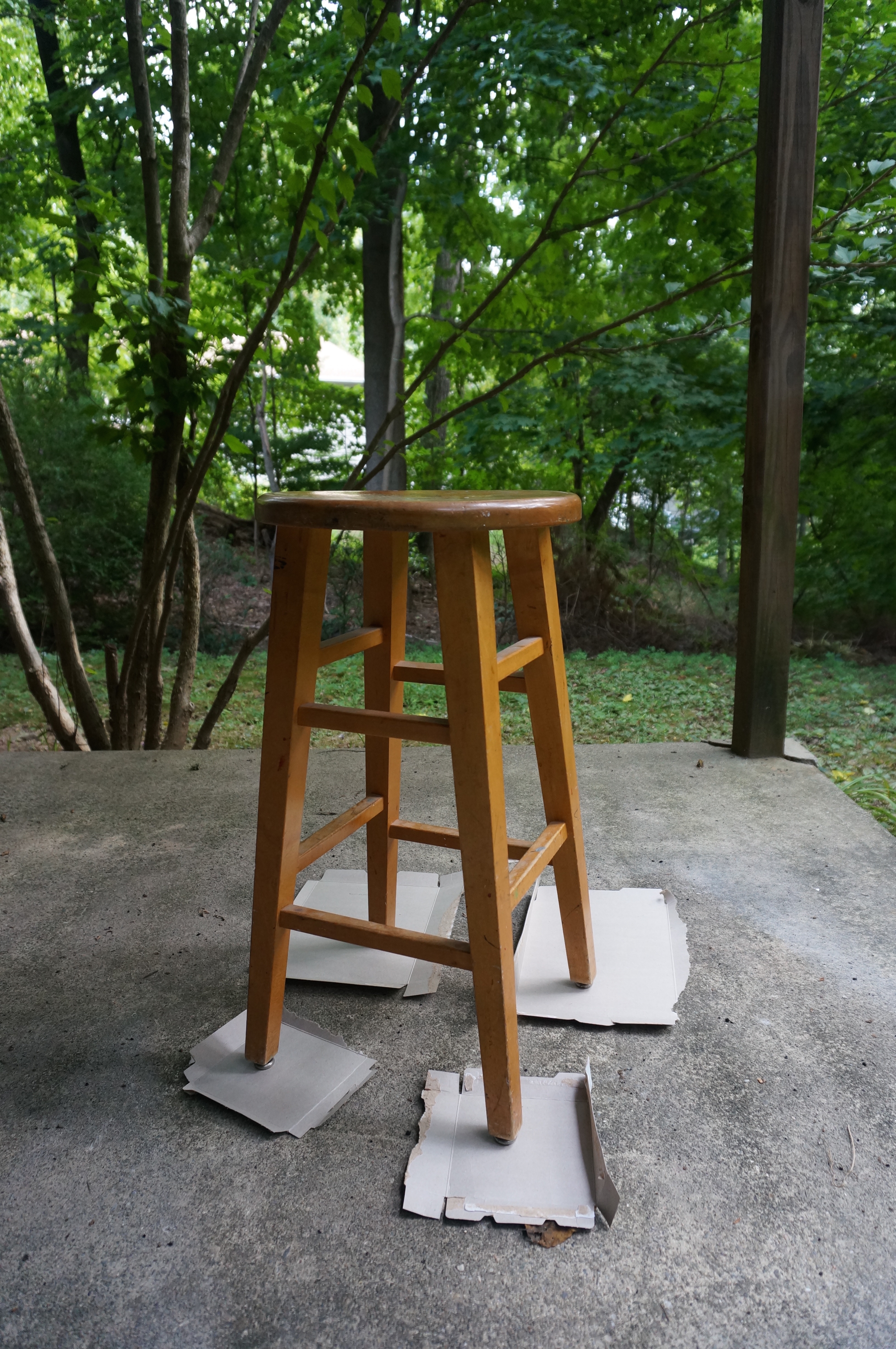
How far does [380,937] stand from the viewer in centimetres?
119

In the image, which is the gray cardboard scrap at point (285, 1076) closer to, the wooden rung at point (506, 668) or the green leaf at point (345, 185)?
the wooden rung at point (506, 668)

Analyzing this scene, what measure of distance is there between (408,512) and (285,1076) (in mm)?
878

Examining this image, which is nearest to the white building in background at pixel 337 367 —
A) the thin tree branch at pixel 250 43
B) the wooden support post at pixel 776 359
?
the thin tree branch at pixel 250 43

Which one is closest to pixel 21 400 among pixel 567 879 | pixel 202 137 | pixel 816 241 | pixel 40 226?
pixel 202 137

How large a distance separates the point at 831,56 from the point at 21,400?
16.5ft

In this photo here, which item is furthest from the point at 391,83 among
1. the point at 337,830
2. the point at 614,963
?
the point at 614,963

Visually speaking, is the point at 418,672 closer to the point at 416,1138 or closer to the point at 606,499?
the point at 416,1138

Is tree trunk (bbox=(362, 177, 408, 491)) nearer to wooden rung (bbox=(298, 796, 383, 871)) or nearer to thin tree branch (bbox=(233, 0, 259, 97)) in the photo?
thin tree branch (bbox=(233, 0, 259, 97))

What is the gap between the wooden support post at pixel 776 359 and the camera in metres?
2.26

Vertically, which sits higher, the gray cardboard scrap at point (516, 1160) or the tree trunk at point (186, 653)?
the tree trunk at point (186, 653)

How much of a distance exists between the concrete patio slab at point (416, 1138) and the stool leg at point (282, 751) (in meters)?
0.20

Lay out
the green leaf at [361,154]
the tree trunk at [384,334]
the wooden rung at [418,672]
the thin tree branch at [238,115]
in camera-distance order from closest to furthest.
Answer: the wooden rung at [418,672] → the green leaf at [361,154] → the thin tree branch at [238,115] → the tree trunk at [384,334]

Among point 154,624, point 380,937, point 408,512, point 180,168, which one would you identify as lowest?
point 380,937

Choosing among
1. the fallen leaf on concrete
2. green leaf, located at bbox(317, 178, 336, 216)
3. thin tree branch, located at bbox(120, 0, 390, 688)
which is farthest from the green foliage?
the fallen leaf on concrete
